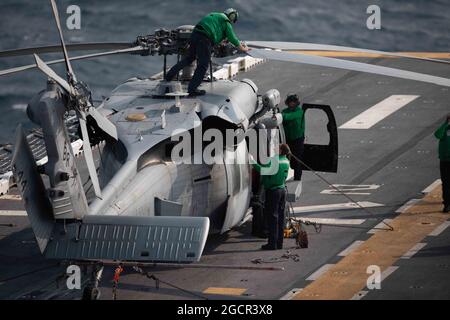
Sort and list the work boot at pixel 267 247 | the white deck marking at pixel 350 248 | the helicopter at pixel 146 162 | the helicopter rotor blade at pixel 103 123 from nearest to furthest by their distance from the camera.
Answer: the helicopter at pixel 146 162 < the helicopter rotor blade at pixel 103 123 < the white deck marking at pixel 350 248 < the work boot at pixel 267 247

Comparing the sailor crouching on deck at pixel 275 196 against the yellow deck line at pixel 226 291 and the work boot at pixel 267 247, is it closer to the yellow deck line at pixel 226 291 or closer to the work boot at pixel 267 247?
the work boot at pixel 267 247

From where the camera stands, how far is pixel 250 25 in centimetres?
7788

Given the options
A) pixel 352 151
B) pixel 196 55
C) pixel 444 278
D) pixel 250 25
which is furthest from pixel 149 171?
pixel 250 25

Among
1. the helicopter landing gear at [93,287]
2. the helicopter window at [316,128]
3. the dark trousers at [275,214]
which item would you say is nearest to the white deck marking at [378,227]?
the dark trousers at [275,214]

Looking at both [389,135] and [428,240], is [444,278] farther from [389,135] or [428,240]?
[389,135]

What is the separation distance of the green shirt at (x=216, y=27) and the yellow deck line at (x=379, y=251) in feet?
18.4

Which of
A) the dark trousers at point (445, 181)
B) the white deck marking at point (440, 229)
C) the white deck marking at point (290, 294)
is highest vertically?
the dark trousers at point (445, 181)

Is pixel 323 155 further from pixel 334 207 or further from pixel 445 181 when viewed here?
pixel 445 181

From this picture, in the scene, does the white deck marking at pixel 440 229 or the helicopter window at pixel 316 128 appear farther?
the helicopter window at pixel 316 128

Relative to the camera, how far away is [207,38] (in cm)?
3056

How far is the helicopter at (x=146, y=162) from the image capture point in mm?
25047

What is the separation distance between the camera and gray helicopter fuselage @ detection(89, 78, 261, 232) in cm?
2755

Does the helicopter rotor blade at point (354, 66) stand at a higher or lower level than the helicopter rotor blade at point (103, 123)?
higher

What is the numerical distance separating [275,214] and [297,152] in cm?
372
